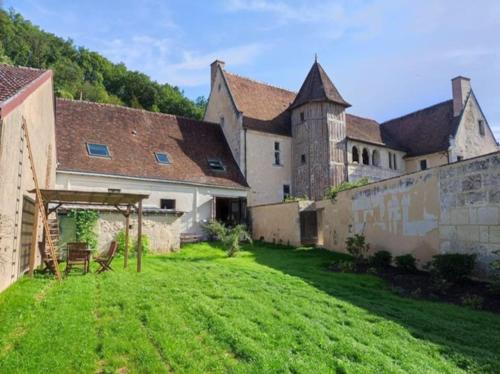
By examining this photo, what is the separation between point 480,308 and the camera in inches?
290

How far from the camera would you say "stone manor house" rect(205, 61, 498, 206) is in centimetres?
2283

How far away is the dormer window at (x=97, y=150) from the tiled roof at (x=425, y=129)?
20299mm

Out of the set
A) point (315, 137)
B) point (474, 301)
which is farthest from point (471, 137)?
point (474, 301)

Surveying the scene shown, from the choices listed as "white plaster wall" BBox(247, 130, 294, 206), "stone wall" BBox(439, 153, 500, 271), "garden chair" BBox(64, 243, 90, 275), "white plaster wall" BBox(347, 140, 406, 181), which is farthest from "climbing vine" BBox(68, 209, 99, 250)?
"white plaster wall" BBox(347, 140, 406, 181)

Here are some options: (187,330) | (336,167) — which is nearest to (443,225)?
(187,330)

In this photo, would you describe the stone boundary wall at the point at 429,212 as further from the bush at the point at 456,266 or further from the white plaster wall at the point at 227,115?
the white plaster wall at the point at 227,115

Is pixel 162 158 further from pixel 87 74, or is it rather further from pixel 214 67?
pixel 87 74

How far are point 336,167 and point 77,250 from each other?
1651 cm

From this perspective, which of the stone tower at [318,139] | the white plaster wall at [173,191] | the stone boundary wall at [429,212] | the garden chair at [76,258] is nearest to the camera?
the stone boundary wall at [429,212]

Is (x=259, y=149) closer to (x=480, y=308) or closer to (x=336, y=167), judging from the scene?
(x=336, y=167)

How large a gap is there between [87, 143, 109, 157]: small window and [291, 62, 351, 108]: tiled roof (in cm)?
1188

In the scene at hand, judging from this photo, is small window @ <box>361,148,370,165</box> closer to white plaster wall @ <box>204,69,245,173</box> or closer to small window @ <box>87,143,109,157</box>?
white plaster wall @ <box>204,69,245,173</box>

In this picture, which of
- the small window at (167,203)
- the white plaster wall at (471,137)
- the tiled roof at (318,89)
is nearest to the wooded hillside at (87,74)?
the tiled roof at (318,89)

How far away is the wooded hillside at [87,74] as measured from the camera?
154 ft
